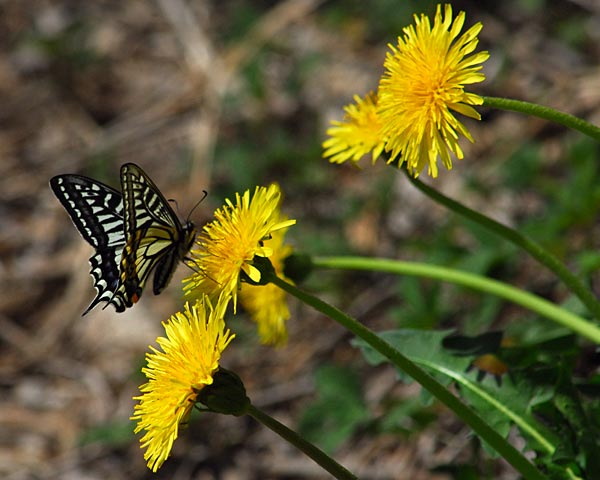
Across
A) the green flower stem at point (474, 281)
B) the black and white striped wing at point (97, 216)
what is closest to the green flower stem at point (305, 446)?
the green flower stem at point (474, 281)

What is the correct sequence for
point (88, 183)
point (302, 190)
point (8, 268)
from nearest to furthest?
point (88, 183) < point (302, 190) < point (8, 268)

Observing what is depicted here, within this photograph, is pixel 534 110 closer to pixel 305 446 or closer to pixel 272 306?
pixel 305 446

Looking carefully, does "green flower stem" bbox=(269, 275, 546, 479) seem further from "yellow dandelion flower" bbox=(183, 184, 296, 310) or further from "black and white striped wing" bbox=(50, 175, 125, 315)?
"black and white striped wing" bbox=(50, 175, 125, 315)

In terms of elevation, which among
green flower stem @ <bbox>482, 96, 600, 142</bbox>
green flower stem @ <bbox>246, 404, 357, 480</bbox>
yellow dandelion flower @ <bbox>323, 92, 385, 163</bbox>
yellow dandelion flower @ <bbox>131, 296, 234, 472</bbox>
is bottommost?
green flower stem @ <bbox>246, 404, 357, 480</bbox>

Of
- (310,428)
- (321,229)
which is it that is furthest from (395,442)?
(321,229)

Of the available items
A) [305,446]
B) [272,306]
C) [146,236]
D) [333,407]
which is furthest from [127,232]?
[333,407]

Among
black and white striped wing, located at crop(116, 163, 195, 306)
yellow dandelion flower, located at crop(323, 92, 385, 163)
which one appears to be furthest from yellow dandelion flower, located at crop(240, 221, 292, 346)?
yellow dandelion flower, located at crop(323, 92, 385, 163)

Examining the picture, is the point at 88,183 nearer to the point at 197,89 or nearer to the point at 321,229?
the point at 321,229
